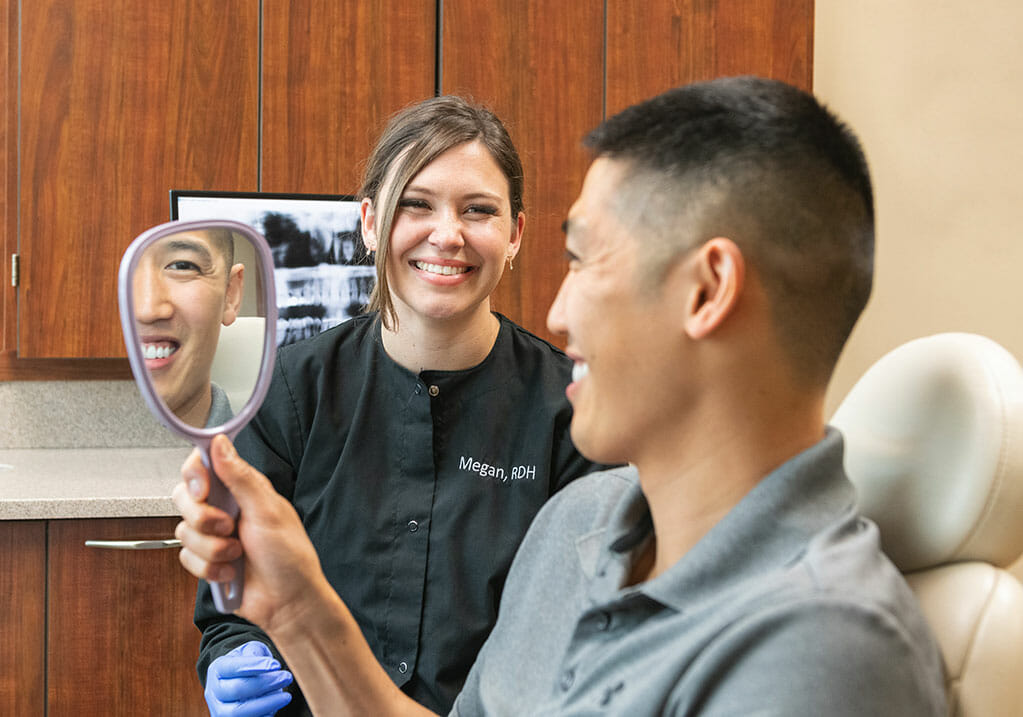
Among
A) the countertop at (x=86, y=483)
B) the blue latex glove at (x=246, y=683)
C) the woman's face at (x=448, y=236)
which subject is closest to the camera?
the blue latex glove at (x=246, y=683)

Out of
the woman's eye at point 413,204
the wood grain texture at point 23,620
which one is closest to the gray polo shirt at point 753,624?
the woman's eye at point 413,204

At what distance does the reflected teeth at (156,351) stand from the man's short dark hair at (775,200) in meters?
0.38

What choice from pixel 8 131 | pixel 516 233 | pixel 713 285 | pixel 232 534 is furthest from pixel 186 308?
pixel 8 131

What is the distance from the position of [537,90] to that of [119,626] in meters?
1.49

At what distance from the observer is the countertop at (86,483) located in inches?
75.0

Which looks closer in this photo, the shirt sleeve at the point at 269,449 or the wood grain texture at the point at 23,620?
the shirt sleeve at the point at 269,449

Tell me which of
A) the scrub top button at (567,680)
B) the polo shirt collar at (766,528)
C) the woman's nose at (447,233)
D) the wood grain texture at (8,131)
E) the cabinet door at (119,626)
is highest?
the wood grain texture at (8,131)

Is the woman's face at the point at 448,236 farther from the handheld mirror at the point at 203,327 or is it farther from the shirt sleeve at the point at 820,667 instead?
the shirt sleeve at the point at 820,667

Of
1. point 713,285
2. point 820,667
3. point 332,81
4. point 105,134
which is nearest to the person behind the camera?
point 820,667

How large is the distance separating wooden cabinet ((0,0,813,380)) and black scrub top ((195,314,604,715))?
979 mm

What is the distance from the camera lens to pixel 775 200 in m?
0.75

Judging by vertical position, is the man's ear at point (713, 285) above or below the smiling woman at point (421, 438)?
above

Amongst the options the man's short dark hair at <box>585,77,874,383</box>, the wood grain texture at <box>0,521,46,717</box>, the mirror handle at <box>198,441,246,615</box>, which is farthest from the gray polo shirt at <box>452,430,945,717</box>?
the wood grain texture at <box>0,521,46,717</box>

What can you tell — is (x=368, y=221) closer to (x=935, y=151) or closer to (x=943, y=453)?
(x=943, y=453)
